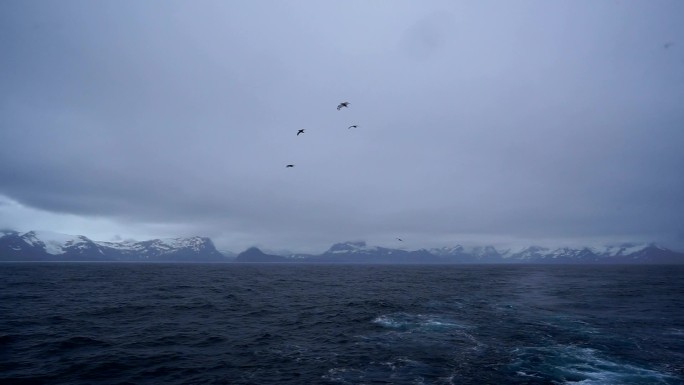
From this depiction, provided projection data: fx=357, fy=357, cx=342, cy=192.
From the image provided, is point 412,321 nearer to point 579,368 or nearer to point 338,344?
point 338,344

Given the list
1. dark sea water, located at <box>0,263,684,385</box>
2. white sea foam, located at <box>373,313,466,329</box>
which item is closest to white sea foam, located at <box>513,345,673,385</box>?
dark sea water, located at <box>0,263,684,385</box>

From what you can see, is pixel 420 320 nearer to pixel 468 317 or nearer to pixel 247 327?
pixel 468 317

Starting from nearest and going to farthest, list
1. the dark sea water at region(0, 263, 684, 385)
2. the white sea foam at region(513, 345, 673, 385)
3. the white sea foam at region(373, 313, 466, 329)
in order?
the white sea foam at region(513, 345, 673, 385) → the dark sea water at region(0, 263, 684, 385) → the white sea foam at region(373, 313, 466, 329)

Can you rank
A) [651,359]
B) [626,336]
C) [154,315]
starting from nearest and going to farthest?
[651,359] → [626,336] → [154,315]

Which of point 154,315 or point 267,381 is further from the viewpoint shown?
point 154,315

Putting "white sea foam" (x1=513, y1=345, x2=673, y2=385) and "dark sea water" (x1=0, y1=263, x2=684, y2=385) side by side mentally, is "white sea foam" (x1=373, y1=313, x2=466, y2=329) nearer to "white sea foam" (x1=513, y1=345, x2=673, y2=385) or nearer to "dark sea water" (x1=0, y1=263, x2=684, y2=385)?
"dark sea water" (x1=0, y1=263, x2=684, y2=385)

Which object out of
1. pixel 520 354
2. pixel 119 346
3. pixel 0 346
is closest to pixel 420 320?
pixel 520 354

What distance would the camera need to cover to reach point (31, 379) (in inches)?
837

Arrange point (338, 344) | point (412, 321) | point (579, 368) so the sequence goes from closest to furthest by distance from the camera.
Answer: point (579, 368) → point (338, 344) → point (412, 321)

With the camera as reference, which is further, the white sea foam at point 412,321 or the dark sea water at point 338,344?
the white sea foam at point 412,321

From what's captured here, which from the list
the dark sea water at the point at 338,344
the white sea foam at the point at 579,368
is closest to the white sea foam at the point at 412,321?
the dark sea water at the point at 338,344

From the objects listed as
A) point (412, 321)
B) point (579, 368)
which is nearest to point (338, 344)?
point (412, 321)

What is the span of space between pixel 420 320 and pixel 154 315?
30.4 m

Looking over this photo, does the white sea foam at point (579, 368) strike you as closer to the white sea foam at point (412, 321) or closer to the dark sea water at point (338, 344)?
the dark sea water at point (338, 344)
